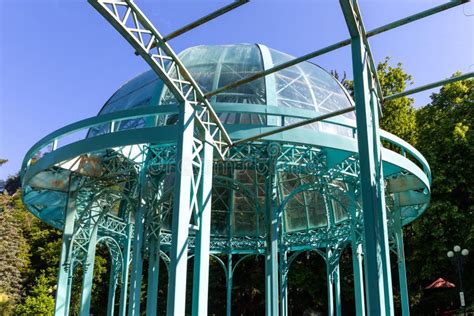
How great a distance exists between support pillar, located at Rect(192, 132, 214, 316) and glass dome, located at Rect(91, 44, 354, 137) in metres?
3.50

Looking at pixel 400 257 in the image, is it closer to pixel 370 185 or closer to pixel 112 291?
pixel 370 185

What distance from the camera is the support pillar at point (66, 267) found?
15.2 meters

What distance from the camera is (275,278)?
40.4 feet

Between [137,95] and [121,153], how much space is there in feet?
8.62

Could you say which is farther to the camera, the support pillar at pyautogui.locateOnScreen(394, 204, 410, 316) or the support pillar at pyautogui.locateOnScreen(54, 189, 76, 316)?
the support pillar at pyautogui.locateOnScreen(394, 204, 410, 316)

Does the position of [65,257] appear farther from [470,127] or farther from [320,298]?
[470,127]

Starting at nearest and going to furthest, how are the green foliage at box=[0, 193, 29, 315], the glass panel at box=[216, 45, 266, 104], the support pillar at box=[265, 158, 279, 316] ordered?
the support pillar at box=[265, 158, 279, 316] → the glass panel at box=[216, 45, 266, 104] → the green foliage at box=[0, 193, 29, 315]

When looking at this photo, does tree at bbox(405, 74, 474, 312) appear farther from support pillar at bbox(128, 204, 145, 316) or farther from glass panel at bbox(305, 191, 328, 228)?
support pillar at bbox(128, 204, 145, 316)

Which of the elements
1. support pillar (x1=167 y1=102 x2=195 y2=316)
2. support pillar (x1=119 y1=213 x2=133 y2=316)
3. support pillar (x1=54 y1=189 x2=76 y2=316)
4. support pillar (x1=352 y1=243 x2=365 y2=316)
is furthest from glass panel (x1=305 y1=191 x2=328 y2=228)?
support pillar (x1=167 y1=102 x2=195 y2=316)

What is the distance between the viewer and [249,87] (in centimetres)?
1422

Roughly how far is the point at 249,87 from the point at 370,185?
8373 millimetres

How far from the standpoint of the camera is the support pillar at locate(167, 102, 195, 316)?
7887 millimetres

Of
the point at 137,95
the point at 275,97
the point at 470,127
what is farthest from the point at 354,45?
the point at 470,127

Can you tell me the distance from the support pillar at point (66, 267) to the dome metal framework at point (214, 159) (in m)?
0.04
